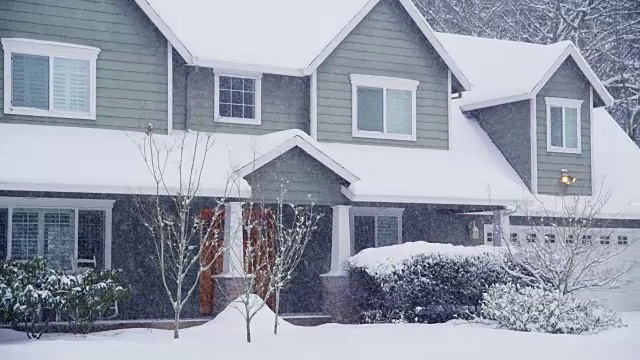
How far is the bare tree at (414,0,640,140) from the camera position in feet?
113

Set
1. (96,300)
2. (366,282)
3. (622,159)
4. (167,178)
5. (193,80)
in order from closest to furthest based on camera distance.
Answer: (96,300)
(167,178)
(366,282)
(193,80)
(622,159)

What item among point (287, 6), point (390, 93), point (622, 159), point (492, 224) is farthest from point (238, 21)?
point (622, 159)

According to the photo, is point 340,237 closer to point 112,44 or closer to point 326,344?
point 326,344

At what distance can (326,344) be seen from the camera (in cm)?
1402

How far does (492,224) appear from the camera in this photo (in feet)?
74.0

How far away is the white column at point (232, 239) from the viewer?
17125 mm

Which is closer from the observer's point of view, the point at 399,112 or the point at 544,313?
the point at 544,313

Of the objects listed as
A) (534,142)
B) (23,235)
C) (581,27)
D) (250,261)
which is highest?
(581,27)

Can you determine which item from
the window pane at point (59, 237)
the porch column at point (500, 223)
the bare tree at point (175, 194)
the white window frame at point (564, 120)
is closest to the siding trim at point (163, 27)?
the bare tree at point (175, 194)

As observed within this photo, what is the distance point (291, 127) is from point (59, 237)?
544 cm

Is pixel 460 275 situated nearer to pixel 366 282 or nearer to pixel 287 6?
pixel 366 282

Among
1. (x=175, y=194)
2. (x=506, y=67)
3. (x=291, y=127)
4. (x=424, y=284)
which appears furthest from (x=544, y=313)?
(x=506, y=67)

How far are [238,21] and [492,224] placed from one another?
7589 mm

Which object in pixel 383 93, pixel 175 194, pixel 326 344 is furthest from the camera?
pixel 383 93
